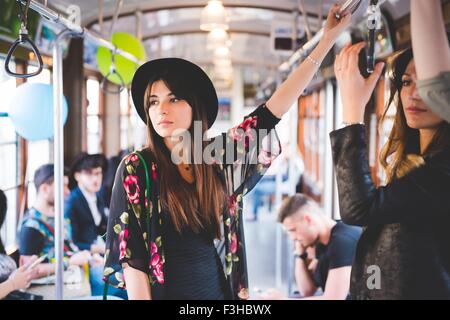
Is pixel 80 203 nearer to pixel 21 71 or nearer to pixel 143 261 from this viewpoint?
pixel 21 71

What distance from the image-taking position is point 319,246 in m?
2.75

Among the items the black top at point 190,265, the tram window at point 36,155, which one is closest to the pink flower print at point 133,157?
the black top at point 190,265

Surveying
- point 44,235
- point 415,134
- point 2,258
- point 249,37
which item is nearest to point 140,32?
point 249,37

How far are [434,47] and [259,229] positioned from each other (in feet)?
9.49

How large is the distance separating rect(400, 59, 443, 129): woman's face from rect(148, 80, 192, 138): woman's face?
0.86 metres

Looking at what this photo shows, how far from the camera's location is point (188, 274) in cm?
195

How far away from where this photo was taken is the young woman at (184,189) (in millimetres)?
1898

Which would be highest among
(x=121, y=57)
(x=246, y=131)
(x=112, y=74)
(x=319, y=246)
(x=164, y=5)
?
(x=164, y=5)

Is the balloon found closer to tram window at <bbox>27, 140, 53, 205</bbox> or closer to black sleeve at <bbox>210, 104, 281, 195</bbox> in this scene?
tram window at <bbox>27, 140, 53, 205</bbox>

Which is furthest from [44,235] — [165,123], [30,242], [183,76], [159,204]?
[183,76]

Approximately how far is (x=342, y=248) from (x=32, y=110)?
1702mm

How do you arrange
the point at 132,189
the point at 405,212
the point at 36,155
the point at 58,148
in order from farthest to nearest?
1. the point at 36,155
2. the point at 58,148
3. the point at 132,189
4. the point at 405,212

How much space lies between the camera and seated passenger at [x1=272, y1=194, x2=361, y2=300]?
238cm

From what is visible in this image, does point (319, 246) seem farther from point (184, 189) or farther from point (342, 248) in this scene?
point (184, 189)
